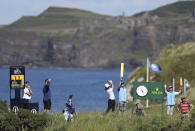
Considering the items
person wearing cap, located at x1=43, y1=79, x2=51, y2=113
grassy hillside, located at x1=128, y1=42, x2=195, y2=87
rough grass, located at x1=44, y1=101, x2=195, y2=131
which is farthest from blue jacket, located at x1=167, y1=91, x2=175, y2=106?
grassy hillside, located at x1=128, y1=42, x2=195, y2=87

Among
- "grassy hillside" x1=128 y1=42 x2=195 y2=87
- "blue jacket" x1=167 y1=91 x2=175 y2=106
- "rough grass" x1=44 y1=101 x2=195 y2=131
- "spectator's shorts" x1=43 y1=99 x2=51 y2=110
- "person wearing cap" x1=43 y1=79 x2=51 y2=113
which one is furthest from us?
"grassy hillside" x1=128 y1=42 x2=195 y2=87

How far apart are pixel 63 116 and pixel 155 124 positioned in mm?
4526

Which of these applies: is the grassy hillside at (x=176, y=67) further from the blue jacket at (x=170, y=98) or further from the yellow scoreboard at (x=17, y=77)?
the yellow scoreboard at (x=17, y=77)

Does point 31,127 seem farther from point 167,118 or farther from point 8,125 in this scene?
point 167,118

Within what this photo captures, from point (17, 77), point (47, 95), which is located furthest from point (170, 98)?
point (17, 77)

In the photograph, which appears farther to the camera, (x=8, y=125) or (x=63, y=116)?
(x=63, y=116)

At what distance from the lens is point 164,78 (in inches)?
2618

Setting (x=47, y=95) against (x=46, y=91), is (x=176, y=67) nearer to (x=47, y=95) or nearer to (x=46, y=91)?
(x=47, y=95)

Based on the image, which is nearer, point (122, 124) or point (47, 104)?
point (122, 124)

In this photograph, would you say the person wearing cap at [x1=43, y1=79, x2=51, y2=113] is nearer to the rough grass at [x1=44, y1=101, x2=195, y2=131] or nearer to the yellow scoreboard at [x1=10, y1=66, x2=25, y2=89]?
the yellow scoreboard at [x1=10, y1=66, x2=25, y2=89]

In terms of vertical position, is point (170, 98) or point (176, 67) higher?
point (176, 67)

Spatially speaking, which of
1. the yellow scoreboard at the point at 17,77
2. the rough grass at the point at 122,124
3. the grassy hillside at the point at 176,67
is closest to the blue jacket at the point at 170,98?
the rough grass at the point at 122,124

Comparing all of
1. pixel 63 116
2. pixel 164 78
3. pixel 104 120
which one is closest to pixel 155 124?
pixel 104 120

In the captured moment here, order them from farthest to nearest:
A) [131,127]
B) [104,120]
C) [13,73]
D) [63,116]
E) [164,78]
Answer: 1. [164,78]
2. [13,73]
3. [63,116]
4. [104,120]
5. [131,127]
